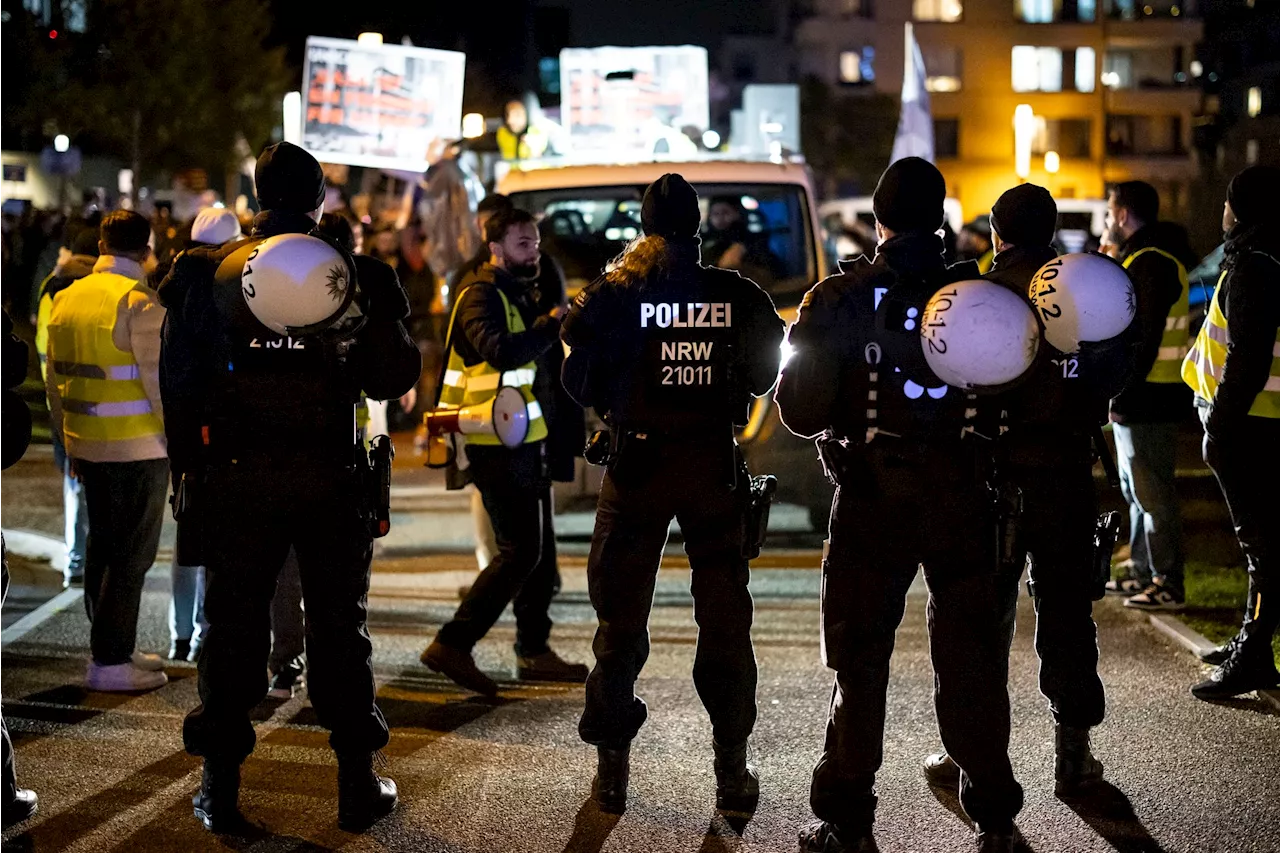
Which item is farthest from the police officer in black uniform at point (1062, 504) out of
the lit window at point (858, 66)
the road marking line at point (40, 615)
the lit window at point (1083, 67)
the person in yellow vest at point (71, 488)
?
the lit window at point (858, 66)

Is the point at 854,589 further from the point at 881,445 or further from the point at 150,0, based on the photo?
the point at 150,0

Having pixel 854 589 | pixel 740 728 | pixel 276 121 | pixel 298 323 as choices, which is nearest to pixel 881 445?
pixel 854 589

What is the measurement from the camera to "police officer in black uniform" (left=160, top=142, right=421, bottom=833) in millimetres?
4859

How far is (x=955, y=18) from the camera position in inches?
2559

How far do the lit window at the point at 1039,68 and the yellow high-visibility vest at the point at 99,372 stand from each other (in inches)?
2482

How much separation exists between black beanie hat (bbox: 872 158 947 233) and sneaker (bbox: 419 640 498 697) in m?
2.85

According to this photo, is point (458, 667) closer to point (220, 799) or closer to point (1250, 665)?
point (220, 799)

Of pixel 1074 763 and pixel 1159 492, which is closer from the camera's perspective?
pixel 1074 763

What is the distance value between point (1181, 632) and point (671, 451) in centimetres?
348

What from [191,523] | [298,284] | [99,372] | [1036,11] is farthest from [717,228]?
[1036,11]

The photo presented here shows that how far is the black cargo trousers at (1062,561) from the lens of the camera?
509 cm

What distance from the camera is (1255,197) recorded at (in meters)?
6.27

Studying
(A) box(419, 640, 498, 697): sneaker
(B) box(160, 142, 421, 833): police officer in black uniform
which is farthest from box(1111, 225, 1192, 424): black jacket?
(B) box(160, 142, 421, 833): police officer in black uniform

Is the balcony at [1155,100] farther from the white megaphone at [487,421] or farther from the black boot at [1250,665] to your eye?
the white megaphone at [487,421]
